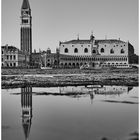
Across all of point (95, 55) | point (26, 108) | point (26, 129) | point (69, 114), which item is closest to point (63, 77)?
point (95, 55)

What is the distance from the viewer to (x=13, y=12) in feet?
15.3

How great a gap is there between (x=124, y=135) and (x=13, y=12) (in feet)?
9.51

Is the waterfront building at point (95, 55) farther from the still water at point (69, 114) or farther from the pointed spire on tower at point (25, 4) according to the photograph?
the pointed spire on tower at point (25, 4)

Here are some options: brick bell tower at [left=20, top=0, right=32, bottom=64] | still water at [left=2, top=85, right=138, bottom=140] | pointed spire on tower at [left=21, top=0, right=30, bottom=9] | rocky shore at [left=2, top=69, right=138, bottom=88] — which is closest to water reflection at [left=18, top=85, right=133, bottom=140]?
still water at [left=2, top=85, right=138, bottom=140]

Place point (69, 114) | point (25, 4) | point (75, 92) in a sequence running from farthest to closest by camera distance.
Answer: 1. point (75, 92)
2. point (25, 4)
3. point (69, 114)

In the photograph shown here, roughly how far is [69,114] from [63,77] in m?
3.15

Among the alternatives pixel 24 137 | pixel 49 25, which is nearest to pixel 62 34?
pixel 49 25

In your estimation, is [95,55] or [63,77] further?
[63,77]

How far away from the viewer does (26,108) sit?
450 cm

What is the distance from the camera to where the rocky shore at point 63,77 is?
5.97 m

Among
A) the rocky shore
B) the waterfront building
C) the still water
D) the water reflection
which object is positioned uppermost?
the waterfront building

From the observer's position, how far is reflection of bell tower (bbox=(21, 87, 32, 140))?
3745 millimetres

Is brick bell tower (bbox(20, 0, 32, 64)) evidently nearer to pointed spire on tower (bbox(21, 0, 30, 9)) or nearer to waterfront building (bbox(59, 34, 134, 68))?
pointed spire on tower (bbox(21, 0, 30, 9))

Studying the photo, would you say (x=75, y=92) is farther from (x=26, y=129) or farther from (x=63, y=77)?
(x=26, y=129)
